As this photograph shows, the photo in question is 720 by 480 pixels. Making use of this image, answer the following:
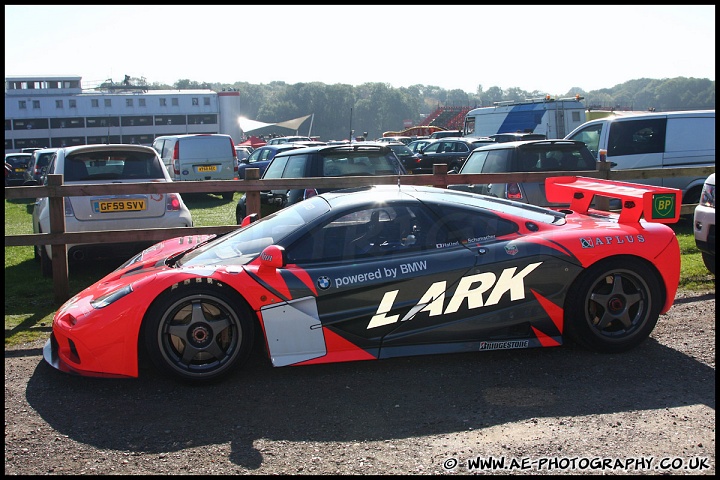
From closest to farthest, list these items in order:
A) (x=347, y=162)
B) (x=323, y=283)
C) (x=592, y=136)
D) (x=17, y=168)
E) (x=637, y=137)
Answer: (x=323, y=283) → (x=347, y=162) → (x=637, y=137) → (x=592, y=136) → (x=17, y=168)

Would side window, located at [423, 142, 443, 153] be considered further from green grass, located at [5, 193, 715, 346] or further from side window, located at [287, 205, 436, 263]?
side window, located at [287, 205, 436, 263]

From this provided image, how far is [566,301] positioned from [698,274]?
3.34m

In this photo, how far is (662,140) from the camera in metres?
11.8

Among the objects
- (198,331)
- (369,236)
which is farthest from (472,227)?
(198,331)

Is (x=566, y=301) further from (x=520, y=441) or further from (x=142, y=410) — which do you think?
(x=142, y=410)

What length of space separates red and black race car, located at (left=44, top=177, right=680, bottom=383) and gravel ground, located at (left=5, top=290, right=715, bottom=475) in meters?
0.19

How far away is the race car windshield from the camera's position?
499 centimetres

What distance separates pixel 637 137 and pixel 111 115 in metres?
74.9

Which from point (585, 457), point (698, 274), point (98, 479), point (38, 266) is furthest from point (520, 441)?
point (38, 266)

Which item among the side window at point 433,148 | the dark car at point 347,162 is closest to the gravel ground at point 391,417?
the dark car at point 347,162

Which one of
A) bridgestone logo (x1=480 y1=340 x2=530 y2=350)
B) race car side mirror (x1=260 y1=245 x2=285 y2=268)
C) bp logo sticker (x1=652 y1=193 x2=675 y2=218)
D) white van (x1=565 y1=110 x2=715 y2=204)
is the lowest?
bridgestone logo (x1=480 y1=340 x2=530 y2=350)

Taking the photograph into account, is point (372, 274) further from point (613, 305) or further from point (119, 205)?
point (119, 205)

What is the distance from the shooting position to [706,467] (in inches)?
132

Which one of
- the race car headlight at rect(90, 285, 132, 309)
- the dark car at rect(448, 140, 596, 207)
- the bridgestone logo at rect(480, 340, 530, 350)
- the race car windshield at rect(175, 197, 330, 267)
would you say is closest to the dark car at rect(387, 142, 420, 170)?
the dark car at rect(448, 140, 596, 207)
